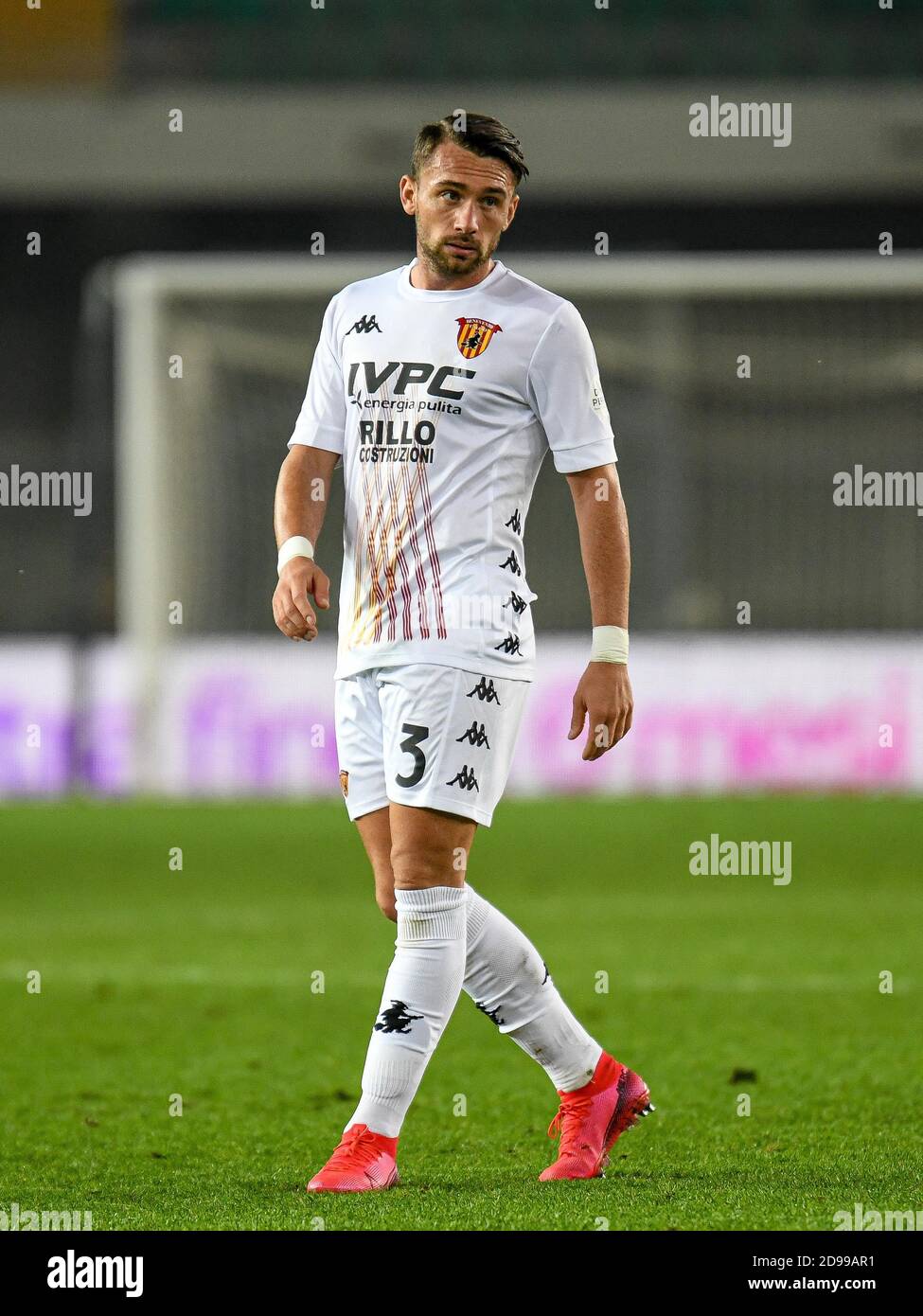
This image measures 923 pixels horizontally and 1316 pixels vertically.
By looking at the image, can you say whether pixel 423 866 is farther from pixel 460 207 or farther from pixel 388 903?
pixel 460 207

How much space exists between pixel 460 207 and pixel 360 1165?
5.36 ft

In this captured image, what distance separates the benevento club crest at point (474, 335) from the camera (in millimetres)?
3348

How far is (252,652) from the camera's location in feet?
43.8

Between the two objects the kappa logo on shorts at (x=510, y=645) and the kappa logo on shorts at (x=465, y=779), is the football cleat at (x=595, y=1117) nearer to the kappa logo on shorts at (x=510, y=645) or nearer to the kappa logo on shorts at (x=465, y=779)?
the kappa logo on shorts at (x=465, y=779)

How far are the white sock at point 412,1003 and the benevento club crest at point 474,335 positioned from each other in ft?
3.02

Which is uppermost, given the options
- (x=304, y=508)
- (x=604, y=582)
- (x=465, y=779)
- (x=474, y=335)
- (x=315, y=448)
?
(x=474, y=335)

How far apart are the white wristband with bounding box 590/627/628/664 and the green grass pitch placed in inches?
35.9

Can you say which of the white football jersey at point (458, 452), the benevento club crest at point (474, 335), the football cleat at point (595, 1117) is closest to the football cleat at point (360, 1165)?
the football cleat at point (595, 1117)

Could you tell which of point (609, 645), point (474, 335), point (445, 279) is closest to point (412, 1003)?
point (609, 645)

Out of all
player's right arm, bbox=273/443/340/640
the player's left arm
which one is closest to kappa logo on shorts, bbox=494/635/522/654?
the player's left arm

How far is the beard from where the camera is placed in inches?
132

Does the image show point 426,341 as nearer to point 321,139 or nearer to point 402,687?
point 402,687

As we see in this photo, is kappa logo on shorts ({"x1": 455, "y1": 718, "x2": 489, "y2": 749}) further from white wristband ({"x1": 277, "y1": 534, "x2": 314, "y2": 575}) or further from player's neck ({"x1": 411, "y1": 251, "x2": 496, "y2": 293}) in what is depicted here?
player's neck ({"x1": 411, "y1": 251, "x2": 496, "y2": 293})

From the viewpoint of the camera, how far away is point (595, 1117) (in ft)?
11.7
